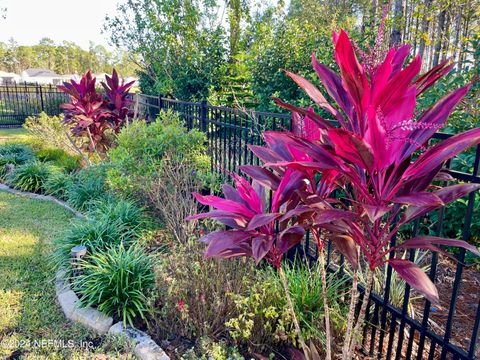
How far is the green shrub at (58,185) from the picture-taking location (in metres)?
6.30

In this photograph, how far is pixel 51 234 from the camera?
470 cm

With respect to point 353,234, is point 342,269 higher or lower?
lower

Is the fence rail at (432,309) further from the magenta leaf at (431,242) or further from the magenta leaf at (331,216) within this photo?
the magenta leaf at (331,216)

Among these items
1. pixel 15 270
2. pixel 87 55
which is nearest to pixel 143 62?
pixel 15 270

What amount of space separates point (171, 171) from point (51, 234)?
189cm

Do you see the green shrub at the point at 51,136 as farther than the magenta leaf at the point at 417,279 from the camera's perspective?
Yes

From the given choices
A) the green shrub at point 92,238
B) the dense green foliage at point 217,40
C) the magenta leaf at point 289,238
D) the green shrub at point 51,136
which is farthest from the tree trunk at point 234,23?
the magenta leaf at point 289,238

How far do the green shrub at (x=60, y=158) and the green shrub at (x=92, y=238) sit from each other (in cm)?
356

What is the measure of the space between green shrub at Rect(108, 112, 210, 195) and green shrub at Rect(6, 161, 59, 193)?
2.55 metres

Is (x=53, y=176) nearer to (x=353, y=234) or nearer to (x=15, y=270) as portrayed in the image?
(x=15, y=270)

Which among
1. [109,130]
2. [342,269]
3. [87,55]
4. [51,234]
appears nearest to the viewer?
[342,269]

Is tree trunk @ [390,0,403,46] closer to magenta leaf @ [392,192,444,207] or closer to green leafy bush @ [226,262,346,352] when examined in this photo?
green leafy bush @ [226,262,346,352]

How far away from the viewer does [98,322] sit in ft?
9.55

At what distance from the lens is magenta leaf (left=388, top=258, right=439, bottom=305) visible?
1.41 metres
